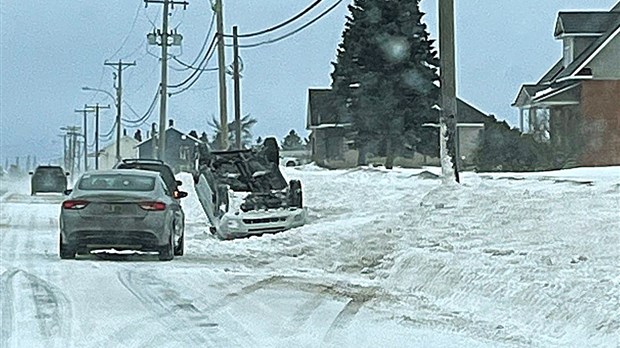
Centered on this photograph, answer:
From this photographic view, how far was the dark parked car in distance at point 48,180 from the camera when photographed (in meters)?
55.9

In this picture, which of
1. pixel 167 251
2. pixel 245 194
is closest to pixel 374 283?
pixel 167 251

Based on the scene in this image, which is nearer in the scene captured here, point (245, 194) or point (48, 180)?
point (245, 194)

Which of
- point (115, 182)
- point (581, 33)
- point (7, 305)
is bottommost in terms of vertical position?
point (7, 305)

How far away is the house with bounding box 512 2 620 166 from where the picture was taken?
46.6 m

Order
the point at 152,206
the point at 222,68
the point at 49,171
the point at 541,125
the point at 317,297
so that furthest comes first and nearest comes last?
the point at 541,125
the point at 49,171
the point at 222,68
the point at 152,206
the point at 317,297

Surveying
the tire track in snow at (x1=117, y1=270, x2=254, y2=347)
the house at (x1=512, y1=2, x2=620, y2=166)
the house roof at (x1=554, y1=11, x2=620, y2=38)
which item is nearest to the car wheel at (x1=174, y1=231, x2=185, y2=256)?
the tire track in snow at (x1=117, y1=270, x2=254, y2=347)

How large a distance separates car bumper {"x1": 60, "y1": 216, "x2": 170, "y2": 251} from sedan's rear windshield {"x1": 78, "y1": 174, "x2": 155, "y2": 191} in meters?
0.78

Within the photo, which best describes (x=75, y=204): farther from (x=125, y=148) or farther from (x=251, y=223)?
(x=125, y=148)

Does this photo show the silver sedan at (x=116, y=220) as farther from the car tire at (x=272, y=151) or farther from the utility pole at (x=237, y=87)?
the utility pole at (x=237, y=87)

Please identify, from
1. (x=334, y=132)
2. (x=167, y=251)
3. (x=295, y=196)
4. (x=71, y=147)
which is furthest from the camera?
(x=71, y=147)

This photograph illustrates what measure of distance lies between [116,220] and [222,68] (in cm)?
2613

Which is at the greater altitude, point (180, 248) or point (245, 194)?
point (245, 194)

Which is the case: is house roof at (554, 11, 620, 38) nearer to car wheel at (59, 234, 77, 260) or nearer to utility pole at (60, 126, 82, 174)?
car wheel at (59, 234, 77, 260)

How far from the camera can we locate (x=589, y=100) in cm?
4725
